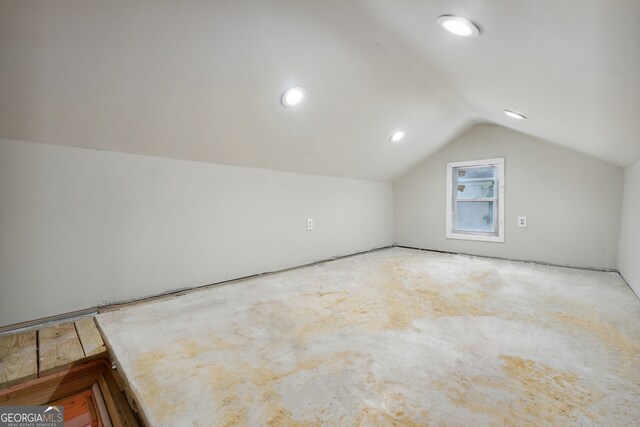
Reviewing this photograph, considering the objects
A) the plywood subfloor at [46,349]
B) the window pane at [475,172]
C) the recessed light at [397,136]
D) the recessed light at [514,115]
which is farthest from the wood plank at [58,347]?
the window pane at [475,172]

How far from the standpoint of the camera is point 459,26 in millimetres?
1196

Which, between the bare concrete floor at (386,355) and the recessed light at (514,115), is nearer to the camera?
the bare concrete floor at (386,355)

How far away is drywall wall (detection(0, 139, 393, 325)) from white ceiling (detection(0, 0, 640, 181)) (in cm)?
15

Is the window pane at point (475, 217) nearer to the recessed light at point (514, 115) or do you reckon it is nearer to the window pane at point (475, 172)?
the window pane at point (475, 172)

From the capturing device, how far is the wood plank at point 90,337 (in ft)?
4.86

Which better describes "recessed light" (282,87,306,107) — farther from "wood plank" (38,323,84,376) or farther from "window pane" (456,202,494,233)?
Result: "window pane" (456,202,494,233)

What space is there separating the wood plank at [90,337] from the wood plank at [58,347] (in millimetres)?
21

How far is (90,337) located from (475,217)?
14.0 ft

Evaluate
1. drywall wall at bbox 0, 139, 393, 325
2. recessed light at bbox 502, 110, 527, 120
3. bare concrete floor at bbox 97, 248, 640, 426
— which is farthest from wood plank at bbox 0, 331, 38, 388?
recessed light at bbox 502, 110, 527, 120

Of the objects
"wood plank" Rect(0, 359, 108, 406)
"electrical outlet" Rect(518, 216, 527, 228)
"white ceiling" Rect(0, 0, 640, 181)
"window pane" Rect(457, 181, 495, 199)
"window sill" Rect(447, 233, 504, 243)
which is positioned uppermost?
"white ceiling" Rect(0, 0, 640, 181)

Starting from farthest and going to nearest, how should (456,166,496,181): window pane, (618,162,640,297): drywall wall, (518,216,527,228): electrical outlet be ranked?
(456,166,496,181): window pane
(518,216,527,228): electrical outlet
(618,162,640,297): drywall wall

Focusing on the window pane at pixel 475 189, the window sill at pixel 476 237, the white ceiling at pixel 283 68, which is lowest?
the window sill at pixel 476 237

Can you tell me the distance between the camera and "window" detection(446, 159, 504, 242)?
365 centimetres

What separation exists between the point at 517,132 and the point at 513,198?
0.80 meters
